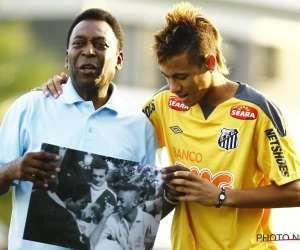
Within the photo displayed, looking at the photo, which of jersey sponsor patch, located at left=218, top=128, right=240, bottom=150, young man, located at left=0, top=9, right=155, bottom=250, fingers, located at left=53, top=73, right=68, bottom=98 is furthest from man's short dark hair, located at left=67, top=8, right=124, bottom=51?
jersey sponsor patch, located at left=218, top=128, right=240, bottom=150

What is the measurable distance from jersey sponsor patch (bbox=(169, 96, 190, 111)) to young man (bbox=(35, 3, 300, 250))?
0.03m

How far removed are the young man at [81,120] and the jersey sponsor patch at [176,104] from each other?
0.64 ft

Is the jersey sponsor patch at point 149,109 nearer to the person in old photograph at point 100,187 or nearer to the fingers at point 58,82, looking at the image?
the fingers at point 58,82

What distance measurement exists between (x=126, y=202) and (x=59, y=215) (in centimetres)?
38

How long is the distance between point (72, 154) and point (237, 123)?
98cm

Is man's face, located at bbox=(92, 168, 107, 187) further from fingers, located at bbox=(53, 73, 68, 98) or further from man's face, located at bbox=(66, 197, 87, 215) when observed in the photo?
fingers, located at bbox=(53, 73, 68, 98)

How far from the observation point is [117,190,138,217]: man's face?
4.39 metres

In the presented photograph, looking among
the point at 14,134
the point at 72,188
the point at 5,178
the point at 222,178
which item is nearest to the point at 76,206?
the point at 72,188

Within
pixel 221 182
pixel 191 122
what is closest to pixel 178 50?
pixel 191 122

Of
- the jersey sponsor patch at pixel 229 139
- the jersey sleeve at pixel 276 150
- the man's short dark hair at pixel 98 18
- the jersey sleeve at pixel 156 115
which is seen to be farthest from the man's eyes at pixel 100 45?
the jersey sleeve at pixel 276 150

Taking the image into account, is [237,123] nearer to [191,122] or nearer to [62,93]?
[191,122]

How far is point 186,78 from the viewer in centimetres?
454

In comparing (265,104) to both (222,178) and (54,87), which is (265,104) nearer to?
(222,178)

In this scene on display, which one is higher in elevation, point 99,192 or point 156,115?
point 156,115
